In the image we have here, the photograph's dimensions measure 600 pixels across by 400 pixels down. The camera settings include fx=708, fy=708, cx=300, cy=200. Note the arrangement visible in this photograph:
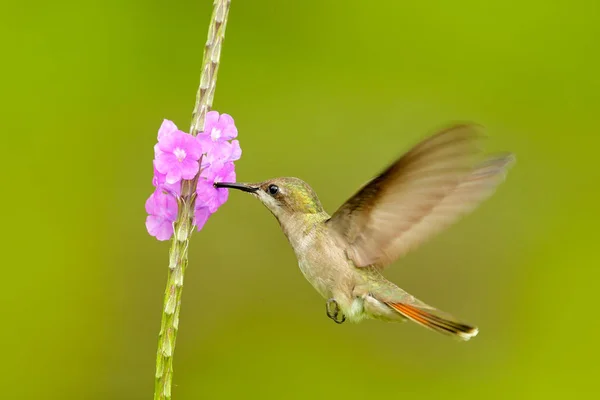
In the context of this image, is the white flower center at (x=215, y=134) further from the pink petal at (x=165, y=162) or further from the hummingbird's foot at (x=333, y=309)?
the hummingbird's foot at (x=333, y=309)

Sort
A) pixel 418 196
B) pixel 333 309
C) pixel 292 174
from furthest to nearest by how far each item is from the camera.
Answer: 1. pixel 292 174
2. pixel 333 309
3. pixel 418 196

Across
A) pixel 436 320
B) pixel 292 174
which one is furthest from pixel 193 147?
pixel 292 174

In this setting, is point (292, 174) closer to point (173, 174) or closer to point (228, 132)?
point (228, 132)

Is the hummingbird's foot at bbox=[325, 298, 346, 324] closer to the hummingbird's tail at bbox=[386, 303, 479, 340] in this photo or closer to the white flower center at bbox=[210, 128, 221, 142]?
the hummingbird's tail at bbox=[386, 303, 479, 340]

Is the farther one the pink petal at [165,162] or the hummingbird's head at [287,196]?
the hummingbird's head at [287,196]

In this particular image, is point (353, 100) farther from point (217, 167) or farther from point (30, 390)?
point (217, 167)

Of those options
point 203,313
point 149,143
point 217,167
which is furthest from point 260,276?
point 217,167

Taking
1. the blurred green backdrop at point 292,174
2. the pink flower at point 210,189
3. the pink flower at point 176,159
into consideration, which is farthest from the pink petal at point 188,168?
the blurred green backdrop at point 292,174

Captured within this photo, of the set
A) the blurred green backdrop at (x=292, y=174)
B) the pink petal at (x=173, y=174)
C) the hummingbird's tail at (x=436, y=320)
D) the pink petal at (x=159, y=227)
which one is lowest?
the hummingbird's tail at (x=436, y=320)
